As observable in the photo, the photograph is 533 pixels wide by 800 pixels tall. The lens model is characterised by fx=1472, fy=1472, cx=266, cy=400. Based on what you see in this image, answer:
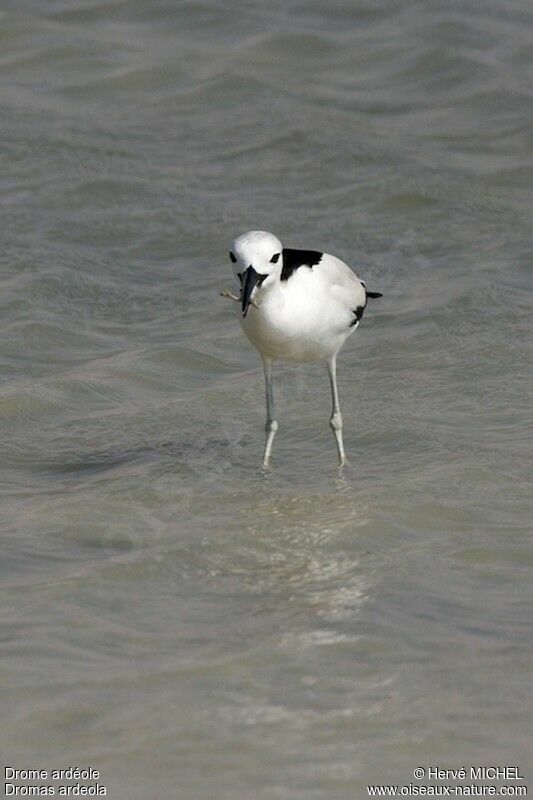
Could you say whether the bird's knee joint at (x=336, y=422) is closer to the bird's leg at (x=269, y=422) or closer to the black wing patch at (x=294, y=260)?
the bird's leg at (x=269, y=422)

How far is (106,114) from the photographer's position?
15844mm

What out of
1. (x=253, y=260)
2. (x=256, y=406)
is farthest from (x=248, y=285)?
(x=256, y=406)

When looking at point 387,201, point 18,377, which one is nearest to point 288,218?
point 387,201

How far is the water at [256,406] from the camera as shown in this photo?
5.36 meters

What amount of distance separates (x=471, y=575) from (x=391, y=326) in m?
4.75

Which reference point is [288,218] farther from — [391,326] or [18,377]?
[18,377]

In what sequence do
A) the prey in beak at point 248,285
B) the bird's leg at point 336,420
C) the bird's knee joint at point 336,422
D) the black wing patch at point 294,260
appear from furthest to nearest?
1. the bird's knee joint at point 336,422
2. the bird's leg at point 336,420
3. the black wing patch at point 294,260
4. the prey in beak at point 248,285

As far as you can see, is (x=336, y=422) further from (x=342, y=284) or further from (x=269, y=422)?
(x=342, y=284)

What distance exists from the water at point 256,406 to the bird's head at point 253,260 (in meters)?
1.23

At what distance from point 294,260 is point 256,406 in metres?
2.06

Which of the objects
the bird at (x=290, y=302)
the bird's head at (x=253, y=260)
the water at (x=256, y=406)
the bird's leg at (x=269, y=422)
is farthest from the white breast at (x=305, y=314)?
the water at (x=256, y=406)

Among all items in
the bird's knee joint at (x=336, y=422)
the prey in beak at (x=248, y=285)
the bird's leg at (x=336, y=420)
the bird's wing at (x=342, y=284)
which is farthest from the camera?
the bird's knee joint at (x=336, y=422)

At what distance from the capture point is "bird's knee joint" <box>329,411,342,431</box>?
8867 mm

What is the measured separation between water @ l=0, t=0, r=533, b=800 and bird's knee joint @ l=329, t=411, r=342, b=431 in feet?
0.77
